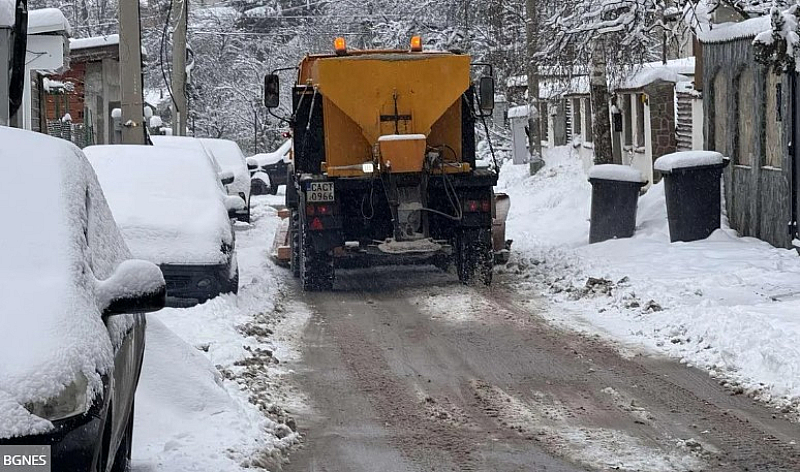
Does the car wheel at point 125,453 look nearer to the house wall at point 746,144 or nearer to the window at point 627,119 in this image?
the house wall at point 746,144

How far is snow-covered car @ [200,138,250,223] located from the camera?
77.3ft

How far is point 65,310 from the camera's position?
13.7ft

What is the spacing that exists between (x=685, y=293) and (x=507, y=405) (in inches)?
172

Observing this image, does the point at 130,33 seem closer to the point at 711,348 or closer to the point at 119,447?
the point at 711,348

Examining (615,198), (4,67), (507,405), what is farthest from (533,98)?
(507,405)

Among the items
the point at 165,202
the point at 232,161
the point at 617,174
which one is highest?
the point at 232,161

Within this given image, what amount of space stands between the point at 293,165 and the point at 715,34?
21.1 ft

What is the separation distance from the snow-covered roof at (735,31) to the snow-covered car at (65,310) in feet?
37.0

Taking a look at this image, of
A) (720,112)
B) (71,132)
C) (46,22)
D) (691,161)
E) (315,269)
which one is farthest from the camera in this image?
(71,132)

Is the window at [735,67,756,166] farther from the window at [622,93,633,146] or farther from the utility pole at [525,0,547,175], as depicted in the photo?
the utility pole at [525,0,547,175]

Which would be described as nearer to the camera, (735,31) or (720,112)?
(735,31)

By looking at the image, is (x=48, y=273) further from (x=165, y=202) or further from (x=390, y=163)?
(x=390, y=163)

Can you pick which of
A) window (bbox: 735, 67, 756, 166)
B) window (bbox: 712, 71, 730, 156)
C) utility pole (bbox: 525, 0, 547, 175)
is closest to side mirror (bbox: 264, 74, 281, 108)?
window (bbox: 735, 67, 756, 166)

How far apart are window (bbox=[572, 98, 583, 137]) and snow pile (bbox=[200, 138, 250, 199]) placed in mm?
11558
